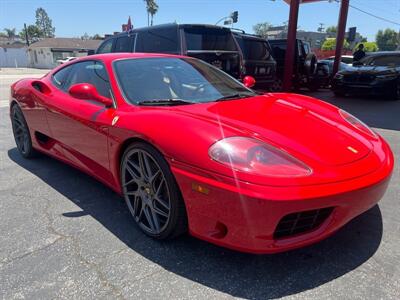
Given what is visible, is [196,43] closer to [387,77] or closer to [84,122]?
[84,122]

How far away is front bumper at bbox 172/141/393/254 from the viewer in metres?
1.69

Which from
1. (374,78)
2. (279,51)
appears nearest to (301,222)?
(374,78)

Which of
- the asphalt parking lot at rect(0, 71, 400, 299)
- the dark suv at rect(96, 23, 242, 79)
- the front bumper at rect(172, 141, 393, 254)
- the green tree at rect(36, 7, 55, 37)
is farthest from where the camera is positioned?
the green tree at rect(36, 7, 55, 37)

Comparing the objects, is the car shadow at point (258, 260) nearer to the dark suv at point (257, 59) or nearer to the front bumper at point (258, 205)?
Result: the front bumper at point (258, 205)

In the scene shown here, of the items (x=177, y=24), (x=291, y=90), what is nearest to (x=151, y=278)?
(x=177, y=24)

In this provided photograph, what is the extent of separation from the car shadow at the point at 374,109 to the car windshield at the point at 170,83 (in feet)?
13.5

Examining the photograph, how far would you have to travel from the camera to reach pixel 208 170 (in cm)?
181

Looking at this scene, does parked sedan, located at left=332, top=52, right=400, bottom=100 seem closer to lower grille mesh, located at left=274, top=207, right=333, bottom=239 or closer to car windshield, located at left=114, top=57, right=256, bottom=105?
car windshield, located at left=114, top=57, right=256, bottom=105

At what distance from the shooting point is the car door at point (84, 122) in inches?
103

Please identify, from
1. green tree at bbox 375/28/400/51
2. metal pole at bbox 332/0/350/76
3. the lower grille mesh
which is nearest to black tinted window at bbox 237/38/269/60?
metal pole at bbox 332/0/350/76

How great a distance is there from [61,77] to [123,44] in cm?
369

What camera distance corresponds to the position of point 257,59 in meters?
7.32

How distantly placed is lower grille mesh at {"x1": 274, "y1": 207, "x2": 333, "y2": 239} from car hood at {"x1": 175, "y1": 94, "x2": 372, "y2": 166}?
0.29 meters

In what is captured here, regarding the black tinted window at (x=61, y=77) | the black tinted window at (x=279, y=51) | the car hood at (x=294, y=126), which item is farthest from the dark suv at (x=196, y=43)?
the black tinted window at (x=279, y=51)
